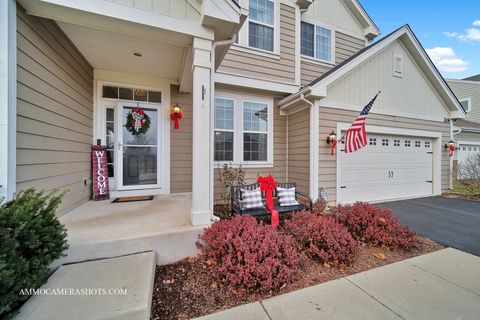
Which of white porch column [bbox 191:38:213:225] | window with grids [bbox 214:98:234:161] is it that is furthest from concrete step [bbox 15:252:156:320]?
window with grids [bbox 214:98:234:161]

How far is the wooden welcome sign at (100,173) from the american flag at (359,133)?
5.59 m

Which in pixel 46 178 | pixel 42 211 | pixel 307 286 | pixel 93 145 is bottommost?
pixel 307 286

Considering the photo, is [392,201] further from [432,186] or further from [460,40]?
[460,40]

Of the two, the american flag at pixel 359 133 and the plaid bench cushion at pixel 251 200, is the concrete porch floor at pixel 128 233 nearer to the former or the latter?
the plaid bench cushion at pixel 251 200

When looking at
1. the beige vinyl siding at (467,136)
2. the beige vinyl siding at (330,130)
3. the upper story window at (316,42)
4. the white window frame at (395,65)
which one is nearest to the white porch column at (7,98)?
the beige vinyl siding at (330,130)

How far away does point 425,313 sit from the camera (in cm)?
191

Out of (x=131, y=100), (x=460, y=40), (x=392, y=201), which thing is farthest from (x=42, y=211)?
(x=460, y=40)

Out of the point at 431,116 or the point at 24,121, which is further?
the point at 431,116

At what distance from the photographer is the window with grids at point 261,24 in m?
5.71

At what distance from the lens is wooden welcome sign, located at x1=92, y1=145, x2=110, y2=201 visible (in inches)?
172

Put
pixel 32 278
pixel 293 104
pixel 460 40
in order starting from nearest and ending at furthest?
pixel 32 278
pixel 293 104
pixel 460 40

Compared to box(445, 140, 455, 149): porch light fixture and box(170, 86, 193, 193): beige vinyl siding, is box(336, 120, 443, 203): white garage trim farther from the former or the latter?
box(170, 86, 193, 193): beige vinyl siding

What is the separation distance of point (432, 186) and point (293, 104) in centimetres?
595

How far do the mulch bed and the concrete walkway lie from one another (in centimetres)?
12
